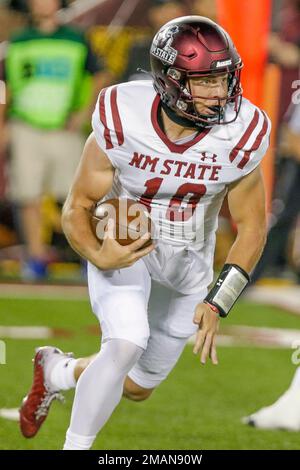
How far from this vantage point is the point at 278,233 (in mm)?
8219

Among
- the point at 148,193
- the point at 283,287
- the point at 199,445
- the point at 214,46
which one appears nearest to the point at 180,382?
the point at 199,445

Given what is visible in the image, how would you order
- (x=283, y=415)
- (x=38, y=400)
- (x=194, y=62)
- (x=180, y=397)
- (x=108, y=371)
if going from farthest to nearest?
(x=180, y=397) → (x=283, y=415) → (x=38, y=400) → (x=194, y=62) → (x=108, y=371)

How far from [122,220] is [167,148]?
288 millimetres

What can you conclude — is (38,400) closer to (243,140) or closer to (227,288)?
(227,288)

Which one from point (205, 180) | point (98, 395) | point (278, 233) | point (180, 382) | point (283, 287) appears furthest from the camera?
point (283, 287)

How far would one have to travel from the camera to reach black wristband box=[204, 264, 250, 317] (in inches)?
161

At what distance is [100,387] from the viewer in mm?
3961

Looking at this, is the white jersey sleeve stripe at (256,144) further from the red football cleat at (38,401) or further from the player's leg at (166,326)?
the red football cleat at (38,401)

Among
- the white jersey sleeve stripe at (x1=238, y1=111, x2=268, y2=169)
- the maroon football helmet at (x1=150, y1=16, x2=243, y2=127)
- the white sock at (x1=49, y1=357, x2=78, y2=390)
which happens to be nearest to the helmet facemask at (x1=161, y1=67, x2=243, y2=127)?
the maroon football helmet at (x1=150, y1=16, x2=243, y2=127)

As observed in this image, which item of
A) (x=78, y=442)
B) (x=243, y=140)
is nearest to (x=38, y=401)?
(x=78, y=442)

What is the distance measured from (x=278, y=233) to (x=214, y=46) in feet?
13.8

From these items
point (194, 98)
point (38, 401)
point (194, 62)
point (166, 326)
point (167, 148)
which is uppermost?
point (194, 62)

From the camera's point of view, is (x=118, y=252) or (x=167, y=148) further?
(x=167, y=148)
